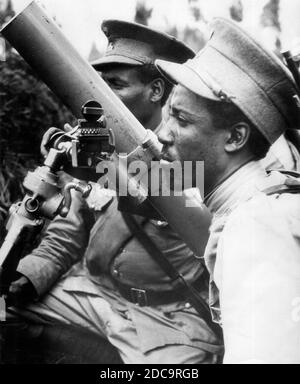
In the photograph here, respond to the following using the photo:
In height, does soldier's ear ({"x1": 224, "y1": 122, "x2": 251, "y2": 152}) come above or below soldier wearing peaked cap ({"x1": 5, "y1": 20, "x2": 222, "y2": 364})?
above

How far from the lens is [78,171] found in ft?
6.77

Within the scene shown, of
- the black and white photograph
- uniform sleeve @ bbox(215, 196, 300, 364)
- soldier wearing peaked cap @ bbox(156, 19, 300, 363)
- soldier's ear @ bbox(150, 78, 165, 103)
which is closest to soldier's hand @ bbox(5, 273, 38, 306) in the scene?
the black and white photograph

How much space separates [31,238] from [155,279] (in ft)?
2.13

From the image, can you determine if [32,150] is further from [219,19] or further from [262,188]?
[262,188]

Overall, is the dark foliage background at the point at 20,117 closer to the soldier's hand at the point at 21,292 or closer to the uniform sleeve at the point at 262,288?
the soldier's hand at the point at 21,292

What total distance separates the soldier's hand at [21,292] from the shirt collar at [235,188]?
1.24 m

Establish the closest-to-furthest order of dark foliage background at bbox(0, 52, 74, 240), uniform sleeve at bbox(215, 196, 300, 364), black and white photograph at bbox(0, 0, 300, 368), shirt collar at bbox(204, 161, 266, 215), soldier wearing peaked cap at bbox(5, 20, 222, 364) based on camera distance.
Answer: uniform sleeve at bbox(215, 196, 300, 364) → black and white photograph at bbox(0, 0, 300, 368) → shirt collar at bbox(204, 161, 266, 215) → soldier wearing peaked cap at bbox(5, 20, 222, 364) → dark foliage background at bbox(0, 52, 74, 240)

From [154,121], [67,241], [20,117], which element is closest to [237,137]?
[154,121]

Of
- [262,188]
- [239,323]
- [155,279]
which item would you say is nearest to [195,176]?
[262,188]

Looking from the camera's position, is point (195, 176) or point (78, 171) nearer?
point (195, 176)

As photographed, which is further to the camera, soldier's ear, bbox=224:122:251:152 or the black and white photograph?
soldier's ear, bbox=224:122:251:152

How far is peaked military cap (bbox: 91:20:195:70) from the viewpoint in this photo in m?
2.61

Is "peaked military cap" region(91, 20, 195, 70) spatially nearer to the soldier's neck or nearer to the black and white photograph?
the black and white photograph

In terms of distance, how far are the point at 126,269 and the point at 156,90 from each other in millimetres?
851
